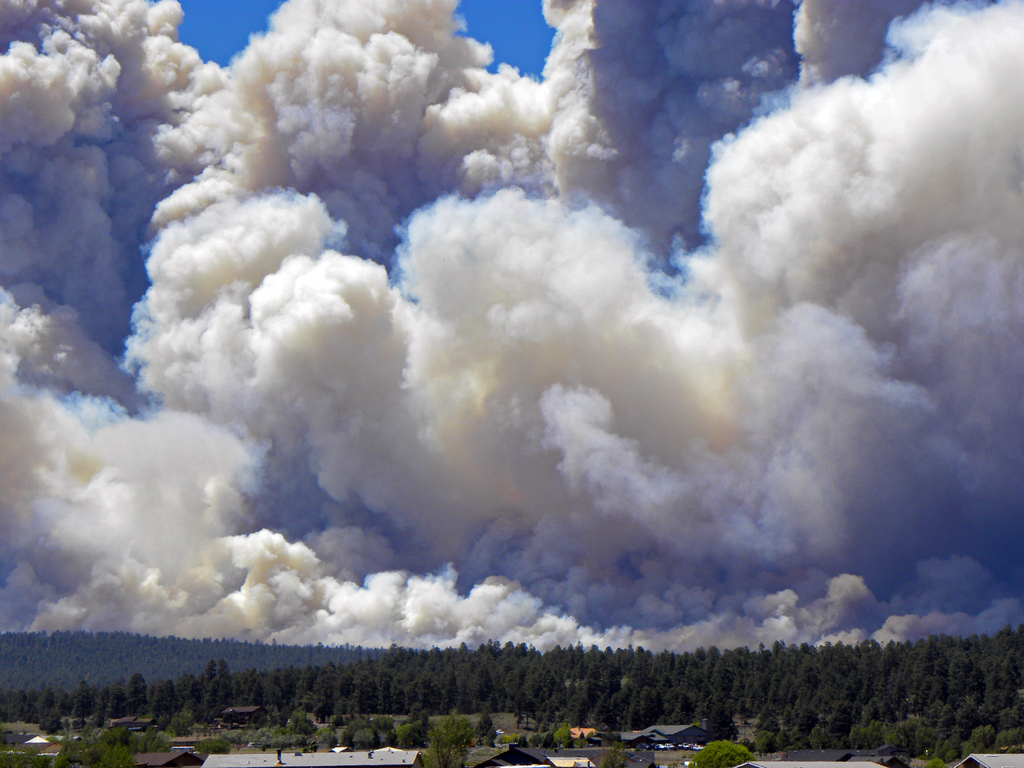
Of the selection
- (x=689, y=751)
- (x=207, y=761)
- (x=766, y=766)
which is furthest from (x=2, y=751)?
(x=689, y=751)

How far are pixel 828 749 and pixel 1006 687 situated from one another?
37.5 meters

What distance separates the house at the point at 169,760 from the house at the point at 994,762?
89.9 m

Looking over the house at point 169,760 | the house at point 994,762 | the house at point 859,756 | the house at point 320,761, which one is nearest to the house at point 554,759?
the house at point 320,761

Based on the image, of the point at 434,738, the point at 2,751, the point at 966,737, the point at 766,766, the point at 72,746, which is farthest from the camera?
the point at 966,737

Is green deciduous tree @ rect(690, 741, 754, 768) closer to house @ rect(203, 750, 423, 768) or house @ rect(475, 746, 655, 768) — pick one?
house @ rect(475, 746, 655, 768)

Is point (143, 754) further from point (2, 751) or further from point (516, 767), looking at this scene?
point (516, 767)

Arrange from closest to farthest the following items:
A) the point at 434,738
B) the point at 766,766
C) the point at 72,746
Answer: the point at 766,766, the point at 434,738, the point at 72,746

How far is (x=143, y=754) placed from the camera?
547ft

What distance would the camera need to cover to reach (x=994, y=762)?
13462 centimetres

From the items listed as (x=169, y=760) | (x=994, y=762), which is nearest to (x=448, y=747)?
(x=169, y=760)

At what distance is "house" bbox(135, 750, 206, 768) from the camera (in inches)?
5974

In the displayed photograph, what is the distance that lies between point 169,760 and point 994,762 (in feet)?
315

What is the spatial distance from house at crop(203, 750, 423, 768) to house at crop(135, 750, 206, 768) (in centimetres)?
1039

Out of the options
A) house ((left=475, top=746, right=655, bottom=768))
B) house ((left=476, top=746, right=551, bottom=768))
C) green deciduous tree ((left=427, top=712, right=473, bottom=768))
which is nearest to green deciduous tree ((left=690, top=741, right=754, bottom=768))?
house ((left=475, top=746, right=655, bottom=768))
